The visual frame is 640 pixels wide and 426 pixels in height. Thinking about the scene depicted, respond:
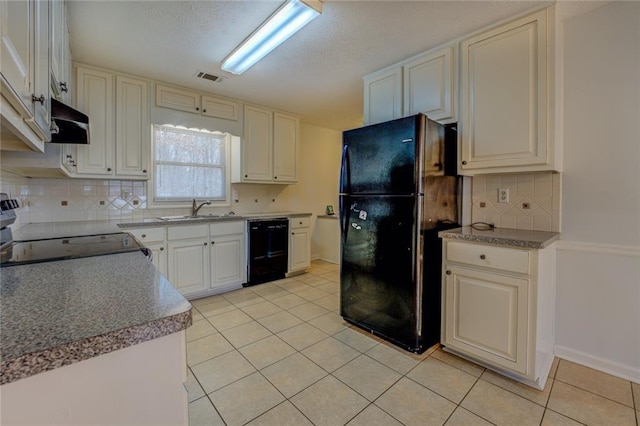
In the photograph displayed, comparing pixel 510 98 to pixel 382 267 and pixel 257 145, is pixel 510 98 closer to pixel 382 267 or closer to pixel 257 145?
pixel 382 267

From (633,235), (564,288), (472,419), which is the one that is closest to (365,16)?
(633,235)

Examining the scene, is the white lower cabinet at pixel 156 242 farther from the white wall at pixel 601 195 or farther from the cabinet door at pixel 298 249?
the white wall at pixel 601 195

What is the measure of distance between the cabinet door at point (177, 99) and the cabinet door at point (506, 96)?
277 centimetres

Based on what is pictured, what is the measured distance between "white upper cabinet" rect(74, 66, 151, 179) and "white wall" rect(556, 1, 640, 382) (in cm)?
369

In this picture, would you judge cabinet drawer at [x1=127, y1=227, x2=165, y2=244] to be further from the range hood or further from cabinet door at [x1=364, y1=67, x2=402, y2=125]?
cabinet door at [x1=364, y1=67, x2=402, y2=125]

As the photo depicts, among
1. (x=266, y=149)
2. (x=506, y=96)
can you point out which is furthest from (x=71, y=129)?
(x=506, y=96)

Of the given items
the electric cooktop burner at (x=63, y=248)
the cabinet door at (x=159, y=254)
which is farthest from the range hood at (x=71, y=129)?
the cabinet door at (x=159, y=254)

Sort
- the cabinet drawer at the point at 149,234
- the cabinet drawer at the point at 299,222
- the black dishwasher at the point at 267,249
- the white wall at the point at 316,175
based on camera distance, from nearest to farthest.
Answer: the cabinet drawer at the point at 149,234 → the black dishwasher at the point at 267,249 → the cabinet drawer at the point at 299,222 → the white wall at the point at 316,175

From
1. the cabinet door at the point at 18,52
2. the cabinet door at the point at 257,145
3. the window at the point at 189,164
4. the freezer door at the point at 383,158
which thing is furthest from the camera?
the cabinet door at the point at 257,145

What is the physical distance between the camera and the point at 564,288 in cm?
207

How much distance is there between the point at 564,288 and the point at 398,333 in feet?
3.99

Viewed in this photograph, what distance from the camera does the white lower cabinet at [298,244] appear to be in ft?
13.1

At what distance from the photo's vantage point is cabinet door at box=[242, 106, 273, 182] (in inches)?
148

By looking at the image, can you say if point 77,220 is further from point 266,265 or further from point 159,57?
point 266,265
